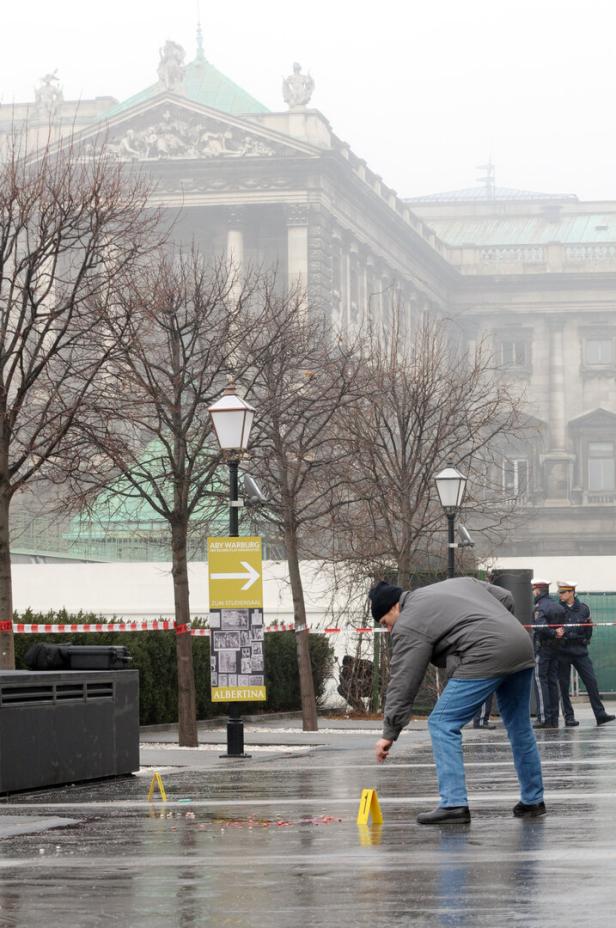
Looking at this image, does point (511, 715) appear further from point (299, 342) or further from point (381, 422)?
point (381, 422)

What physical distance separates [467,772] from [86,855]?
6.53 metres

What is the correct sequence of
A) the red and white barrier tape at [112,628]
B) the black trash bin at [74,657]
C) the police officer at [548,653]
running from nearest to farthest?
the black trash bin at [74,657]
the red and white barrier tape at [112,628]
the police officer at [548,653]

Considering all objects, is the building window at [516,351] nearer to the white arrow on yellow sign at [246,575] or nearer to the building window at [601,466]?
the building window at [601,466]

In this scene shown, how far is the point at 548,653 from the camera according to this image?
26625 millimetres

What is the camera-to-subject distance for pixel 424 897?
8039 mm

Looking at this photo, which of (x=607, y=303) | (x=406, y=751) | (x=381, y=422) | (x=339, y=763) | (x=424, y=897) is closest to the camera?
(x=424, y=897)

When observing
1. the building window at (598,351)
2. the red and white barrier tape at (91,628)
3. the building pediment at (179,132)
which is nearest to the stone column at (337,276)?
the building pediment at (179,132)

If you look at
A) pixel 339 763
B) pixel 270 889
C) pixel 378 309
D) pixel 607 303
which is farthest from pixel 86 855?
pixel 607 303

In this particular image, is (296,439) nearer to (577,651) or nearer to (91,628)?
(91,628)

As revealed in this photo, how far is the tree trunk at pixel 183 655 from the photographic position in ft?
75.6

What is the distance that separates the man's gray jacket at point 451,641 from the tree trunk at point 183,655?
12.3m

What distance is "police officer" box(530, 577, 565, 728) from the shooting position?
25781mm

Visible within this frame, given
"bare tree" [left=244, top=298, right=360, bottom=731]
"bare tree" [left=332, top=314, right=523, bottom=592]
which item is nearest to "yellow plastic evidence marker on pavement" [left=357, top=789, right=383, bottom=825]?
"bare tree" [left=244, top=298, right=360, bottom=731]

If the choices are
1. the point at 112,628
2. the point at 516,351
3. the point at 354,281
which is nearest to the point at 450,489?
the point at 112,628
